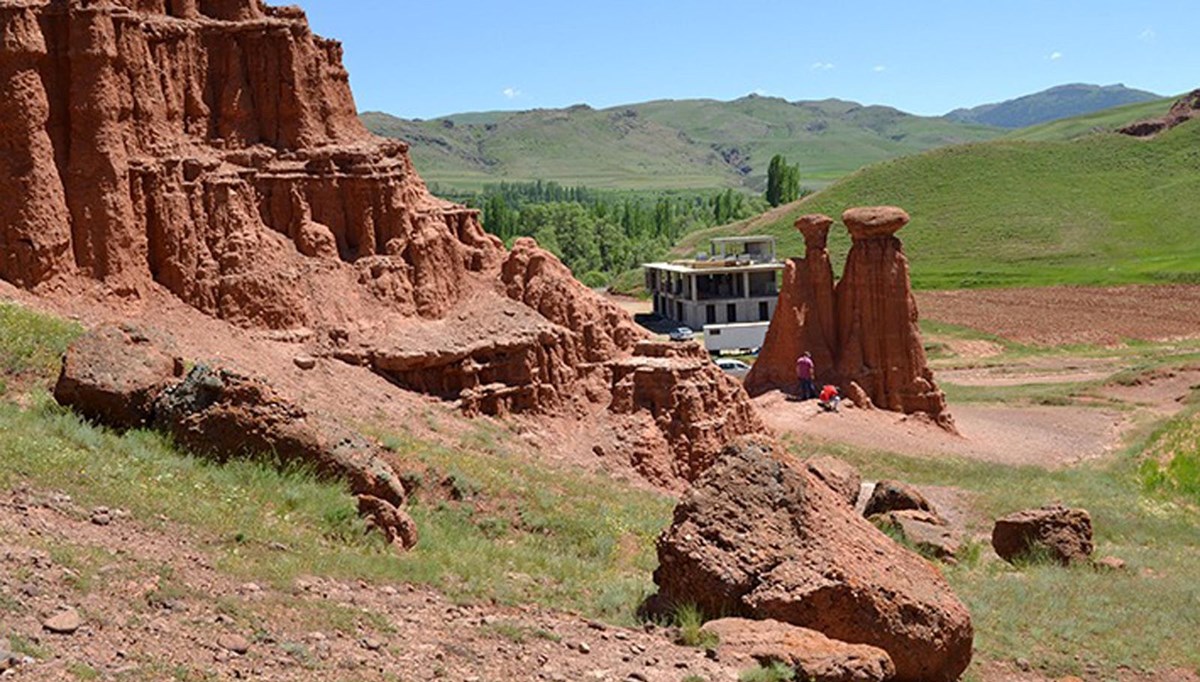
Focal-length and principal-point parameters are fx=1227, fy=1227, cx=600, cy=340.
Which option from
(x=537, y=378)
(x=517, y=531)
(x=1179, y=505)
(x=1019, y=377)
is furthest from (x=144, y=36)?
(x=1019, y=377)

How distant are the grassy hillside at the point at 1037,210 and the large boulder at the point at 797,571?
83355mm

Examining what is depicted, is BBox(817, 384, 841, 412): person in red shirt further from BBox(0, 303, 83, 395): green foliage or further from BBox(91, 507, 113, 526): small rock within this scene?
BBox(91, 507, 113, 526): small rock

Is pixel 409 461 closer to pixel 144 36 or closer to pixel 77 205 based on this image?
pixel 77 205

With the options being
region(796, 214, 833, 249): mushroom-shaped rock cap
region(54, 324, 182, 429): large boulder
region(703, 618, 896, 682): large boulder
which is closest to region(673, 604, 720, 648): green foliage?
region(703, 618, 896, 682): large boulder

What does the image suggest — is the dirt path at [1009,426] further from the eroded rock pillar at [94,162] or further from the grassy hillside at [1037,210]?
the grassy hillside at [1037,210]

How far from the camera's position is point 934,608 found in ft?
41.9

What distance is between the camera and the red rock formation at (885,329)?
4169 centimetres

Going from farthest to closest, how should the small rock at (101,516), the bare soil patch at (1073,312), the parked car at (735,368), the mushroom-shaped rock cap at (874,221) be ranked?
the bare soil patch at (1073,312) → the parked car at (735,368) → the mushroom-shaped rock cap at (874,221) → the small rock at (101,516)

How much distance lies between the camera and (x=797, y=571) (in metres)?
12.4

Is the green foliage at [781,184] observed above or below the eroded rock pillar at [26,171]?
below

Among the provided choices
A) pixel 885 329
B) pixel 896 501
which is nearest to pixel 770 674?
pixel 896 501

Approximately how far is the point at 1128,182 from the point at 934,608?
4994 inches

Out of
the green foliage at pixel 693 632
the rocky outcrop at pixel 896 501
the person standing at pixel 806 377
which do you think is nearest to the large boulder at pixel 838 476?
the rocky outcrop at pixel 896 501

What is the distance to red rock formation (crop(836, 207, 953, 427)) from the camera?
41.7 meters
